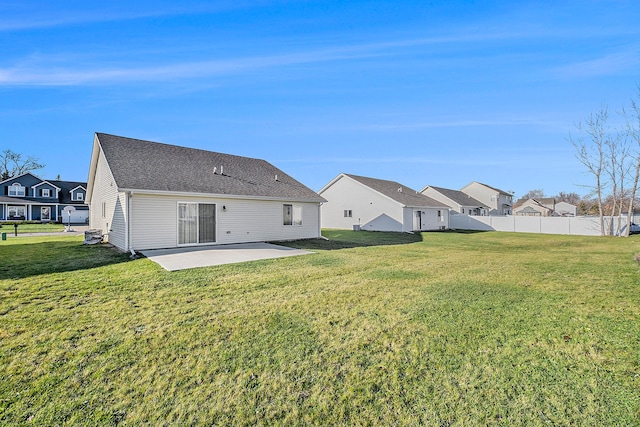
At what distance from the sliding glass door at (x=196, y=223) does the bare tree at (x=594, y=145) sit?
3209 cm

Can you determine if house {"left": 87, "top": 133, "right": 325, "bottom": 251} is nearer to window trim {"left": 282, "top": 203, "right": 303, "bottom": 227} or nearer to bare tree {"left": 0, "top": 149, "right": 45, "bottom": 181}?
window trim {"left": 282, "top": 203, "right": 303, "bottom": 227}

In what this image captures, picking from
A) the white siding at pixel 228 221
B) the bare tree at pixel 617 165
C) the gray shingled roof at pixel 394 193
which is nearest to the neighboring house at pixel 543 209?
the bare tree at pixel 617 165

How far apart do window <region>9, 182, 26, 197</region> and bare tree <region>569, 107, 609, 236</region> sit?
56.2 meters

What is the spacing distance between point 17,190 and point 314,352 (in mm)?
44738

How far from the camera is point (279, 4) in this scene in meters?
10.7

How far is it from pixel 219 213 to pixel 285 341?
992cm

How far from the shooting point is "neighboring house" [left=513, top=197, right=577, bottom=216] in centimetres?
5738

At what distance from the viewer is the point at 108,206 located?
1345 centimetres

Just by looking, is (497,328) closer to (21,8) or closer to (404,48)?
(404,48)

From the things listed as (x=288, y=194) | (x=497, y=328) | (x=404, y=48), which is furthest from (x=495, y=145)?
(x=497, y=328)

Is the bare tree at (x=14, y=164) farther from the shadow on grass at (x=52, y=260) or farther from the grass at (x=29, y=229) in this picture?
the shadow on grass at (x=52, y=260)

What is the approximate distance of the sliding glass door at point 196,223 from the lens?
11938mm

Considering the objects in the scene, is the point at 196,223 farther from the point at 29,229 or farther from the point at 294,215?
the point at 29,229

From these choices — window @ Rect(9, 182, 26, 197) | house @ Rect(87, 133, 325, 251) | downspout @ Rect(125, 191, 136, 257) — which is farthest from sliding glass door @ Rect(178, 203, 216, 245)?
window @ Rect(9, 182, 26, 197)
